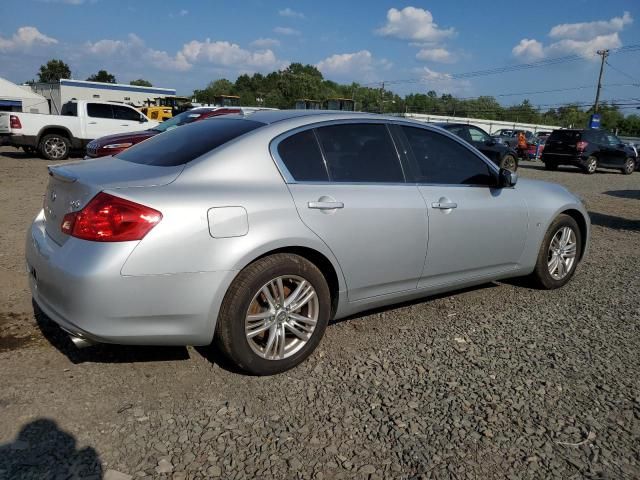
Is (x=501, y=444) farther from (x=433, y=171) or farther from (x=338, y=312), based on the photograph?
(x=433, y=171)

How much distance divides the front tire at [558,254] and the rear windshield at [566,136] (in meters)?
16.7

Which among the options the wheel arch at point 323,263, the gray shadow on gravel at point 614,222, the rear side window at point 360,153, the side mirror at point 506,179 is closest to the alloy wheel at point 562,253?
the side mirror at point 506,179

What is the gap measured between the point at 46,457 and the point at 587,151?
2113 cm

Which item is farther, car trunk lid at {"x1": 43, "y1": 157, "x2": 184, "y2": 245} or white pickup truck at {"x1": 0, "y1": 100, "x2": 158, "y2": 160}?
white pickup truck at {"x1": 0, "y1": 100, "x2": 158, "y2": 160}

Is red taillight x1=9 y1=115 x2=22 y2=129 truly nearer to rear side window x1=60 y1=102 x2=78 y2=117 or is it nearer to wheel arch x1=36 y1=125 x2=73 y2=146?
wheel arch x1=36 y1=125 x2=73 y2=146

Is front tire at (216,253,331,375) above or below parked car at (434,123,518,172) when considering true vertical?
below

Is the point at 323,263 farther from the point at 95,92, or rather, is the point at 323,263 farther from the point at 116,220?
the point at 95,92

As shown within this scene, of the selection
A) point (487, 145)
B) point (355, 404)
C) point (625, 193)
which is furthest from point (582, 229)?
point (487, 145)

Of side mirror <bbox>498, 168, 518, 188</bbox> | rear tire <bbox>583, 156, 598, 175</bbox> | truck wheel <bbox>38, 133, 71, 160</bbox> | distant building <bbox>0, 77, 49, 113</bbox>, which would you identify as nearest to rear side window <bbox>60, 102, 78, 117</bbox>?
truck wheel <bbox>38, 133, 71, 160</bbox>

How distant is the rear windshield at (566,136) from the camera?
65.3 ft

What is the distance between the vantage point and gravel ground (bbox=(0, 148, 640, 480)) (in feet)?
8.00

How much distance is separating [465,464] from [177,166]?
2.22 m

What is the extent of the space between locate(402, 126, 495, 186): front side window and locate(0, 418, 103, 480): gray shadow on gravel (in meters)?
2.73

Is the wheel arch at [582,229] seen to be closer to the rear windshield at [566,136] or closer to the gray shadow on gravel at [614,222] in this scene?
the gray shadow on gravel at [614,222]
